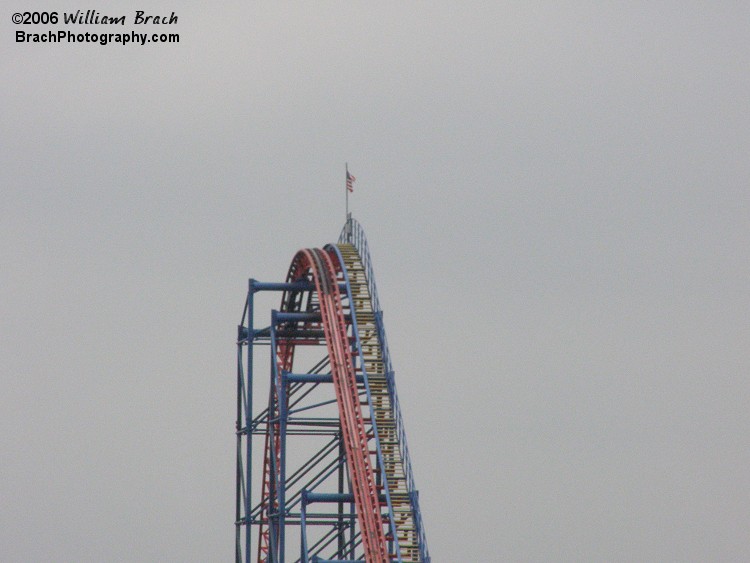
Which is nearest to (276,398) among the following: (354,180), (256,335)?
(256,335)

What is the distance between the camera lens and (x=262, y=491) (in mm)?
69375

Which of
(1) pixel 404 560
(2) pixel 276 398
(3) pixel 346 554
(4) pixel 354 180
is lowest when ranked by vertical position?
(1) pixel 404 560

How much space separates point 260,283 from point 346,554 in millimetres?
7856

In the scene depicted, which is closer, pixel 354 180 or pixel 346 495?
pixel 346 495

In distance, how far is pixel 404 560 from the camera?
59.8 meters

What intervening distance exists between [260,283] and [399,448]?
815 cm

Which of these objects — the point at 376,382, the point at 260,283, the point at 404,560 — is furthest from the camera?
the point at 260,283

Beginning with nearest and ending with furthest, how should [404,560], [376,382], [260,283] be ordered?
1. [404,560]
2. [376,382]
3. [260,283]

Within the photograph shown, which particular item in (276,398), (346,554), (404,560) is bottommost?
(404,560)

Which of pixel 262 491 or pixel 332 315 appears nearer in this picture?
pixel 332 315

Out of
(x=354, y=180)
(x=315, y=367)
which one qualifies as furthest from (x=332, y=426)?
(x=354, y=180)

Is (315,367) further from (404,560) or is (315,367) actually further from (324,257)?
(404,560)

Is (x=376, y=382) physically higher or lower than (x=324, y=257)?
lower

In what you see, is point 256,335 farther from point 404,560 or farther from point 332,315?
point 404,560
